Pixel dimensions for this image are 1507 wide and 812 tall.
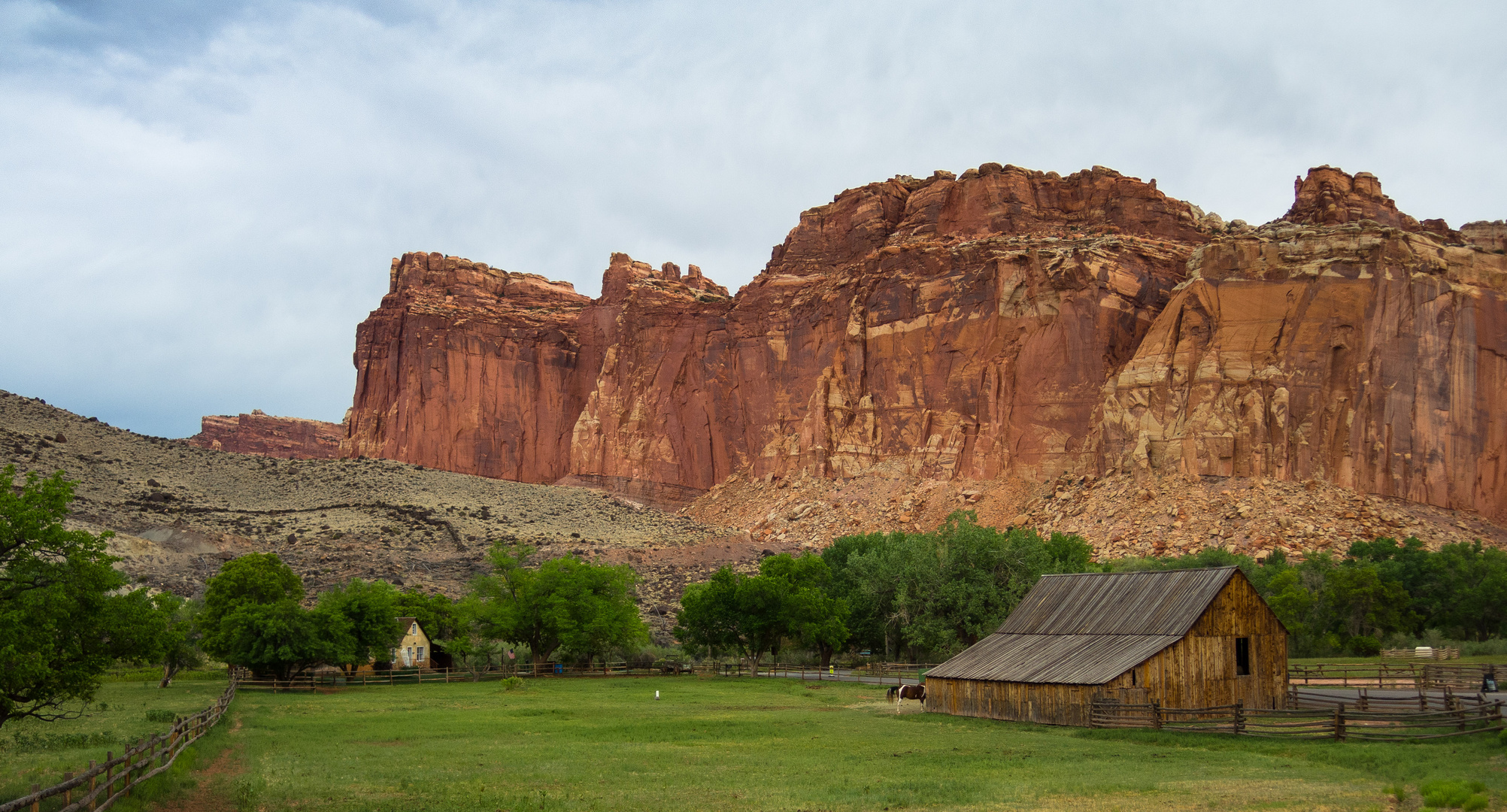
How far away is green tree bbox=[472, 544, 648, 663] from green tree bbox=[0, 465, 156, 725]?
3226 centimetres

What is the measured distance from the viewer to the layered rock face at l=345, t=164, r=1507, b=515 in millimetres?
78750

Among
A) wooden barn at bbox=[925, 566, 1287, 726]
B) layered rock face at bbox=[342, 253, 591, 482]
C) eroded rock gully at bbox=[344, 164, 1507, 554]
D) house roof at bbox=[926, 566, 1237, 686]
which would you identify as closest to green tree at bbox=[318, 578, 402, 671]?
wooden barn at bbox=[925, 566, 1287, 726]

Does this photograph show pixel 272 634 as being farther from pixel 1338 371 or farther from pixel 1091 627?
pixel 1338 371

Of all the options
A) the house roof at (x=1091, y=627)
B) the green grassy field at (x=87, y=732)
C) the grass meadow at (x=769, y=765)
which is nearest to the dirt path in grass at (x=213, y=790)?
the grass meadow at (x=769, y=765)

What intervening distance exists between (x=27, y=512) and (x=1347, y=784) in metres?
20.8

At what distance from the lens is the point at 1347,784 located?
1817 cm

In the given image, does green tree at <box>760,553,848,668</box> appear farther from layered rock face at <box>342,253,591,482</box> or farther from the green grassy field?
layered rock face at <box>342,253,591,482</box>

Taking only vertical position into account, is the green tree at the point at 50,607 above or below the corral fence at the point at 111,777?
above

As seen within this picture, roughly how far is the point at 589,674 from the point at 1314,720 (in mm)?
34568

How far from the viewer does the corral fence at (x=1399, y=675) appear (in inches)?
1377

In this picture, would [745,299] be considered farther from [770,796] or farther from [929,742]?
[770,796]

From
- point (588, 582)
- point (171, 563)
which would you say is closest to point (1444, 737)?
point (588, 582)

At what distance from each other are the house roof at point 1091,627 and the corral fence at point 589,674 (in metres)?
9.51

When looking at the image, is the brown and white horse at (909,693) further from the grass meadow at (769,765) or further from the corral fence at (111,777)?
the corral fence at (111,777)
